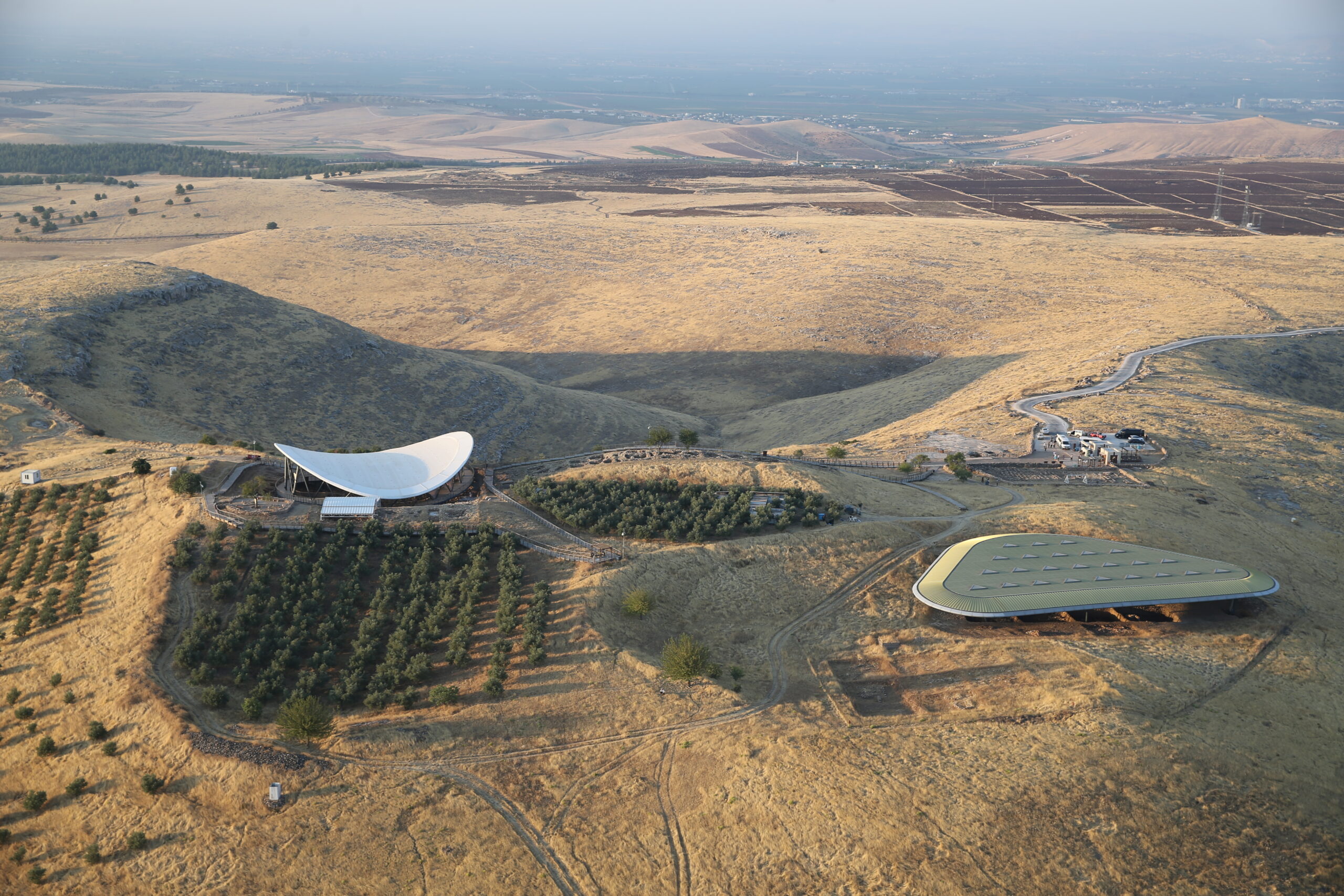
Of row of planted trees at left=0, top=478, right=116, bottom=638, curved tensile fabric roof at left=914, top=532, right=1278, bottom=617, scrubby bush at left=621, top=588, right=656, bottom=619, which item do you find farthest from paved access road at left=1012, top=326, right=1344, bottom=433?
row of planted trees at left=0, top=478, right=116, bottom=638

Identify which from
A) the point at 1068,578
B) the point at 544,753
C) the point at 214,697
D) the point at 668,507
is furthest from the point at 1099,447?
the point at 214,697

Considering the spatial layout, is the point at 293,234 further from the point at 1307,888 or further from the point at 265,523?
the point at 1307,888

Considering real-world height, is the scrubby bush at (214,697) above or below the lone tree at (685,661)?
below

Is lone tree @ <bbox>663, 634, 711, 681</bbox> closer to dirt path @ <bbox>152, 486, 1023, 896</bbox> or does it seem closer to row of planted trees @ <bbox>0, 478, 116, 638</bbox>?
dirt path @ <bbox>152, 486, 1023, 896</bbox>

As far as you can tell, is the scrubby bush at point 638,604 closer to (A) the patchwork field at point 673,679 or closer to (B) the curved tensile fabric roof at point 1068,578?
(A) the patchwork field at point 673,679

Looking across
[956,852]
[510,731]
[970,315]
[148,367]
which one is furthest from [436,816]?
[970,315]

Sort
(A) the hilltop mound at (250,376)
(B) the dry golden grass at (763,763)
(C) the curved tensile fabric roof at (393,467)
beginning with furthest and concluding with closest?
(A) the hilltop mound at (250,376) → (C) the curved tensile fabric roof at (393,467) → (B) the dry golden grass at (763,763)

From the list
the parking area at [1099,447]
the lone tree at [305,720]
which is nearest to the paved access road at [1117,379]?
the parking area at [1099,447]
